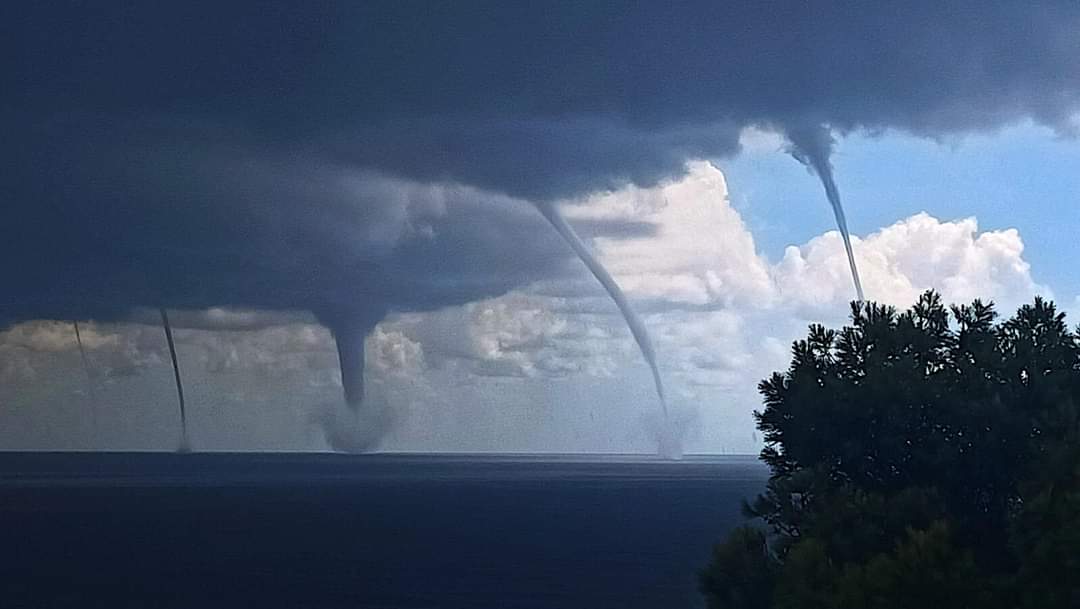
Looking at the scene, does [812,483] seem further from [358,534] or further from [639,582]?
[358,534]

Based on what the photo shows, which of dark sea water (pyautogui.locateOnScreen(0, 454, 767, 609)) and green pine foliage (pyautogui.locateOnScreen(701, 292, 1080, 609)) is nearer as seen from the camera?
green pine foliage (pyautogui.locateOnScreen(701, 292, 1080, 609))

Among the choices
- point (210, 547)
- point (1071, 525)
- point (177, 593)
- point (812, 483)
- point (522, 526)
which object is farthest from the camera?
point (522, 526)

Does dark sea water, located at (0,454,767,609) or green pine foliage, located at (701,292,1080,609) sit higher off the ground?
green pine foliage, located at (701,292,1080,609)

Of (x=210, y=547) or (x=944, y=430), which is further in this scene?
(x=210, y=547)

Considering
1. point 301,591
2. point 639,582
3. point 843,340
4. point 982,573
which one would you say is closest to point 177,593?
point 301,591

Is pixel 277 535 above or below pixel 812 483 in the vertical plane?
below

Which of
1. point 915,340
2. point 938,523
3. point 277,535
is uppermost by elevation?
point 915,340

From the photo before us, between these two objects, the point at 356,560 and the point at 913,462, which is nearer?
the point at 913,462

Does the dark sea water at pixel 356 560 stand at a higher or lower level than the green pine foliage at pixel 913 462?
lower

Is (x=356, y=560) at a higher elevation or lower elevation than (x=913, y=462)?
lower

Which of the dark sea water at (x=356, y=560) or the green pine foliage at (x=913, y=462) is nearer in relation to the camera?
the green pine foliage at (x=913, y=462)

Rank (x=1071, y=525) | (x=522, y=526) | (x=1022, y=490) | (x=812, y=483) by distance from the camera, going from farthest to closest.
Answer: (x=522, y=526), (x=812, y=483), (x=1022, y=490), (x=1071, y=525)
